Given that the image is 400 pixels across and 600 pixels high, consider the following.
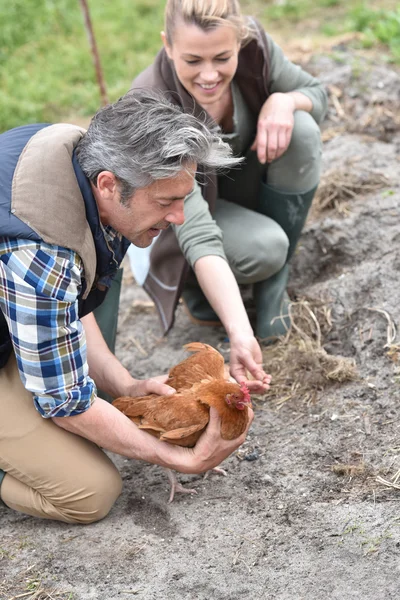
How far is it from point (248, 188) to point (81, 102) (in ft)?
10.7

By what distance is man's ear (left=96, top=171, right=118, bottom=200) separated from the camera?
7.45ft

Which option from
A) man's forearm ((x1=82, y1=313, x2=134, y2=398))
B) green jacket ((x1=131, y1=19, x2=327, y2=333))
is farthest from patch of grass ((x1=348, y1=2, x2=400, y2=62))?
man's forearm ((x1=82, y1=313, x2=134, y2=398))

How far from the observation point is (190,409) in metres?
2.65

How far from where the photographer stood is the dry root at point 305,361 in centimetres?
328

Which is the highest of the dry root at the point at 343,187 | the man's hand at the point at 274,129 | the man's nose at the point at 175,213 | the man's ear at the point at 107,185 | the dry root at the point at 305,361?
the man's ear at the point at 107,185

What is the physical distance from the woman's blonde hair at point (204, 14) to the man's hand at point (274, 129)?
16.6 inches

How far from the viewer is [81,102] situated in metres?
6.61

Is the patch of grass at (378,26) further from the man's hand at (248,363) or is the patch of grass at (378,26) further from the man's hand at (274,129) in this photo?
the man's hand at (248,363)

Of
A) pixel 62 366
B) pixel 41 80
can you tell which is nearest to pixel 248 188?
pixel 62 366

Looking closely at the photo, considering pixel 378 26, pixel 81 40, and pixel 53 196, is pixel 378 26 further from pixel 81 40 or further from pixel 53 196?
pixel 53 196

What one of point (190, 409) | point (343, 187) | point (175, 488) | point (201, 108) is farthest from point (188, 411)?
point (343, 187)

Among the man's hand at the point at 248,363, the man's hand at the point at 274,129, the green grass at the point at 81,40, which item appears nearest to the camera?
the man's hand at the point at 248,363

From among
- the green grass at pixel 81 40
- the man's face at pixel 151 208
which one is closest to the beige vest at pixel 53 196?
the man's face at pixel 151 208

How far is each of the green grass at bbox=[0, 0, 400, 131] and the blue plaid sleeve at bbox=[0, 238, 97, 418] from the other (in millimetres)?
4458
